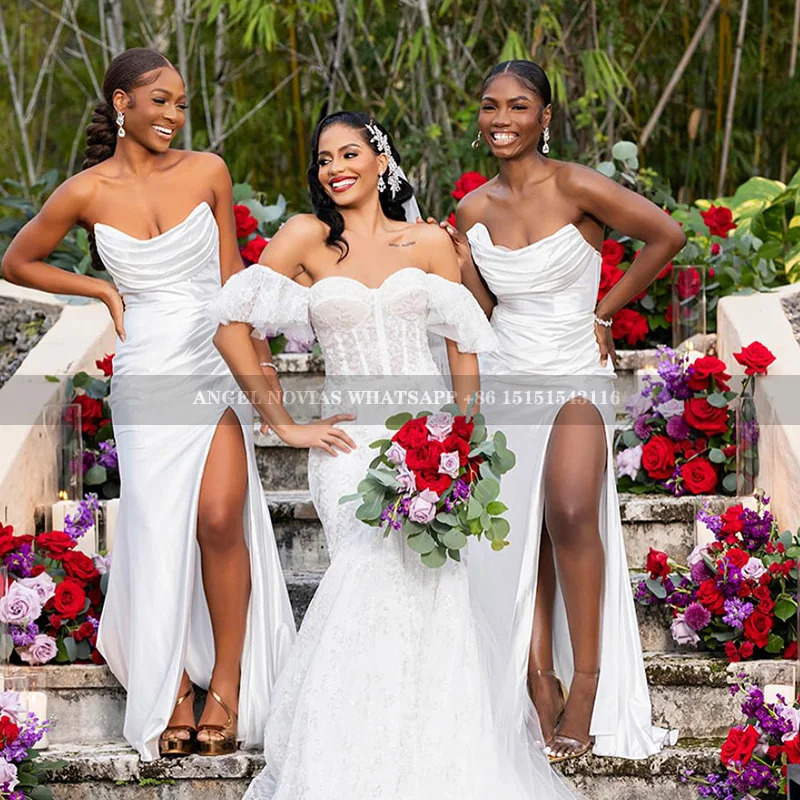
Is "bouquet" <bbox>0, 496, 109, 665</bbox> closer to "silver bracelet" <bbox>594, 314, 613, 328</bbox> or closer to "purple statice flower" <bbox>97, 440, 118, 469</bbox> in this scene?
"purple statice flower" <bbox>97, 440, 118, 469</bbox>

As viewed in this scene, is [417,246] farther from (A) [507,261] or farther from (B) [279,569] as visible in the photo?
(B) [279,569]

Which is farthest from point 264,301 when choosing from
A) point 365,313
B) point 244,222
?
point 244,222

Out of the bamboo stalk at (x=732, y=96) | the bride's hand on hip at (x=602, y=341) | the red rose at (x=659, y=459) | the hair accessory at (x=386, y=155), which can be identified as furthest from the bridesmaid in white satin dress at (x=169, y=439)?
the bamboo stalk at (x=732, y=96)

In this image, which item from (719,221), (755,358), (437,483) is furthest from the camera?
(719,221)

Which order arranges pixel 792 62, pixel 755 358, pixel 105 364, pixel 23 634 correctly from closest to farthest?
1. pixel 23 634
2. pixel 755 358
3. pixel 105 364
4. pixel 792 62

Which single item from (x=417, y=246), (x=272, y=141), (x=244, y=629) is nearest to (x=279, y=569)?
(x=244, y=629)

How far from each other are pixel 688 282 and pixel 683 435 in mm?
900

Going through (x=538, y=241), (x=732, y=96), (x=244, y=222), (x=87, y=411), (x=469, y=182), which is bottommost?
(x=87, y=411)

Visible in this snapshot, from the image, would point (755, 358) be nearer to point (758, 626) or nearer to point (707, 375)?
point (707, 375)

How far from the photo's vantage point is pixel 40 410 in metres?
4.96

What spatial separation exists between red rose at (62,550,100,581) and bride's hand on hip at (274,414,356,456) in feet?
3.28

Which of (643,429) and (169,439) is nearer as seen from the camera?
(169,439)

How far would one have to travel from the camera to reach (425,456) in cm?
354

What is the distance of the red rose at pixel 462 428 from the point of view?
3.57m
